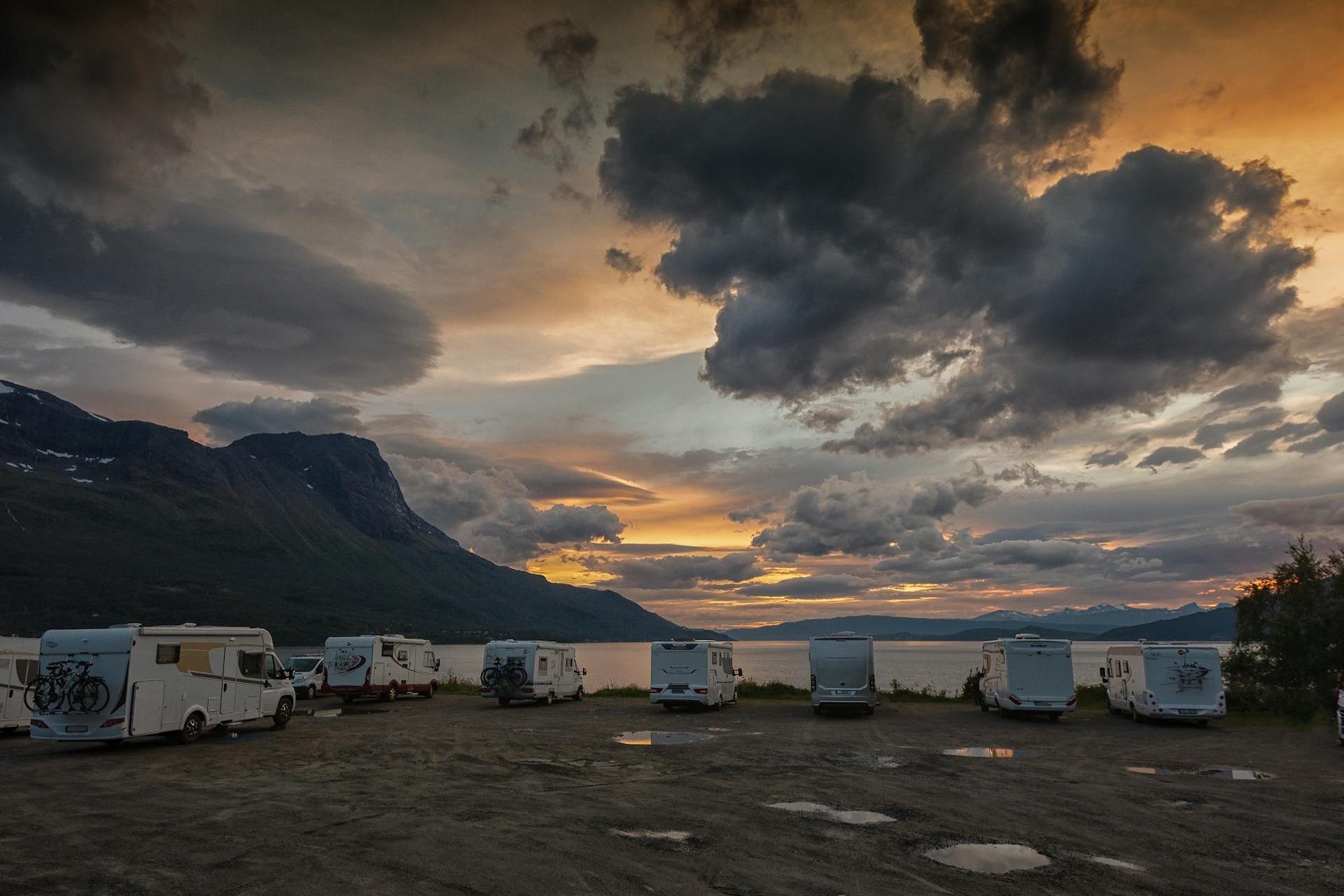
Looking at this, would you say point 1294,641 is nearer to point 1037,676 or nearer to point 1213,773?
point 1037,676

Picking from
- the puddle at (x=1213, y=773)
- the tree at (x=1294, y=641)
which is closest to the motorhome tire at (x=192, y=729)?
the puddle at (x=1213, y=773)

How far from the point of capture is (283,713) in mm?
25391

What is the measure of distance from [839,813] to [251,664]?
734 inches

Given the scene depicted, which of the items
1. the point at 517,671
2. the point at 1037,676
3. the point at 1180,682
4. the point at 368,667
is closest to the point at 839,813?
the point at 1037,676

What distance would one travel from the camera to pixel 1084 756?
1928 centimetres

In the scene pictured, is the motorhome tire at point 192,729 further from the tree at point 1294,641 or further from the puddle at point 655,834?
the tree at point 1294,641

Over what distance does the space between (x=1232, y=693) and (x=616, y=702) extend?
24.6m

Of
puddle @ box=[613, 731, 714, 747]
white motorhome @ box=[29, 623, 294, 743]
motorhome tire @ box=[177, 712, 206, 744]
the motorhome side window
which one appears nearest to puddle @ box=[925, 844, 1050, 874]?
puddle @ box=[613, 731, 714, 747]

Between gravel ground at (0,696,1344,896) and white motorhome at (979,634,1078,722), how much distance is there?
4881 mm

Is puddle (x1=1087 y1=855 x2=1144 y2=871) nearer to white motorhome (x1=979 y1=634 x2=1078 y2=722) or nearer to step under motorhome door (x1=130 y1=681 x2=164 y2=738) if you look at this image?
white motorhome (x1=979 y1=634 x2=1078 y2=722)

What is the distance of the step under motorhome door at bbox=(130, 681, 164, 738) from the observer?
1972 centimetres

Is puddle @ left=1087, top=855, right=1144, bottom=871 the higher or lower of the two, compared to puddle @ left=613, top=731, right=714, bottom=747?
higher

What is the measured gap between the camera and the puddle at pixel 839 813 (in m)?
12.1

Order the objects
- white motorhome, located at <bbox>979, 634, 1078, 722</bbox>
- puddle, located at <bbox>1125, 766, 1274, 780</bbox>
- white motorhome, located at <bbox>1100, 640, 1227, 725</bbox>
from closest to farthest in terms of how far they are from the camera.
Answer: puddle, located at <bbox>1125, 766, 1274, 780</bbox>
white motorhome, located at <bbox>1100, 640, 1227, 725</bbox>
white motorhome, located at <bbox>979, 634, 1078, 722</bbox>
